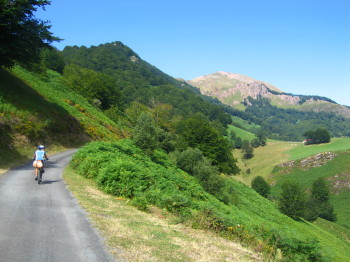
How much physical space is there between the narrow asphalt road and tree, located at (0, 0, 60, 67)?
15388 mm

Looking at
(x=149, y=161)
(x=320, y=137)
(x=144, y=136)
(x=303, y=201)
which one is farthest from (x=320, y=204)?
(x=320, y=137)

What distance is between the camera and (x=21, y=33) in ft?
82.3

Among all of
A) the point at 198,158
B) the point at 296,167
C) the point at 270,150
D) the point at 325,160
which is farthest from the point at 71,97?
the point at 270,150

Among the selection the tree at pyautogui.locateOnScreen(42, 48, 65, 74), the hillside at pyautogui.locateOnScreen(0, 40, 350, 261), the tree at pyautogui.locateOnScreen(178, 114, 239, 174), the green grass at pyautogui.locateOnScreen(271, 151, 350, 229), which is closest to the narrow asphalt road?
the hillside at pyautogui.locateOnScreen(0, 40, 350, 261)

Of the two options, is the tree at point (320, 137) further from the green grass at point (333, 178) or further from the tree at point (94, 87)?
the tree at point (94, 87)

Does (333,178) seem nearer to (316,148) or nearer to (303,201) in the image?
(316,148)

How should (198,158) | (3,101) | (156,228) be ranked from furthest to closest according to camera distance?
(198,158)
(3,101)
(156,228)

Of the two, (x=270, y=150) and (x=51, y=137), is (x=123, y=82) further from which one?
(x=51, y=137)

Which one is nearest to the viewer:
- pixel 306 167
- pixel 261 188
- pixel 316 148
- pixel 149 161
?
pixel 149 161

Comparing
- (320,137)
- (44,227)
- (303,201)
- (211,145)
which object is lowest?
(303,201)

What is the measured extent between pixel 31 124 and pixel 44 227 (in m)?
23.0

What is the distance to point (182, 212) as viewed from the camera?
11859 mm

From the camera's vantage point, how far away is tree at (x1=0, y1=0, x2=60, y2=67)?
2319 cm

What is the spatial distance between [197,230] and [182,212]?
160 centimetres
